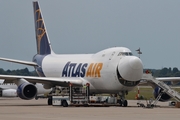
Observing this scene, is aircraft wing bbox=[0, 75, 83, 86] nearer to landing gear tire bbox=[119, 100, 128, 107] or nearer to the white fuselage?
the white fuselage

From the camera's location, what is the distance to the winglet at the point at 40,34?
56912mm

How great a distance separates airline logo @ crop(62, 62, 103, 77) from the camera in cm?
4447

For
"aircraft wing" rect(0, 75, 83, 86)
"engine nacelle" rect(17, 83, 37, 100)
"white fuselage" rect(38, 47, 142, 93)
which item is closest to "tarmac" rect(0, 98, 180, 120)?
"white fuselage" rect(38, 47, 142, 93)

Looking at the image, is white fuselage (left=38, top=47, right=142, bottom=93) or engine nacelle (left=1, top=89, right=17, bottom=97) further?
engine nacelle (left=1, top=89, right=17, bottom=97)

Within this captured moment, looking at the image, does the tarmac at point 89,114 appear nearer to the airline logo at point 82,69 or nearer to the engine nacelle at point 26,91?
the engine nacelle at point 26,91

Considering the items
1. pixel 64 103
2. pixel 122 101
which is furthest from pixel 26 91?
pixel 122 101

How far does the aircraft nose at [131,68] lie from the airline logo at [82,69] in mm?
3261

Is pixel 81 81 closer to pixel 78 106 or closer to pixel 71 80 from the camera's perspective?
pixel 71 80

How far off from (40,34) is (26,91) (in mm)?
14712

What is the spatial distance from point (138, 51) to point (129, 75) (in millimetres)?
6528

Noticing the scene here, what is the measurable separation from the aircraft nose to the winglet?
16.4 metres

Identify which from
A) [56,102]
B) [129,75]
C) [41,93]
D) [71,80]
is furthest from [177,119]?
[41,93]

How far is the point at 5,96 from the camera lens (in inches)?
2938

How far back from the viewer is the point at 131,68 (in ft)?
133
